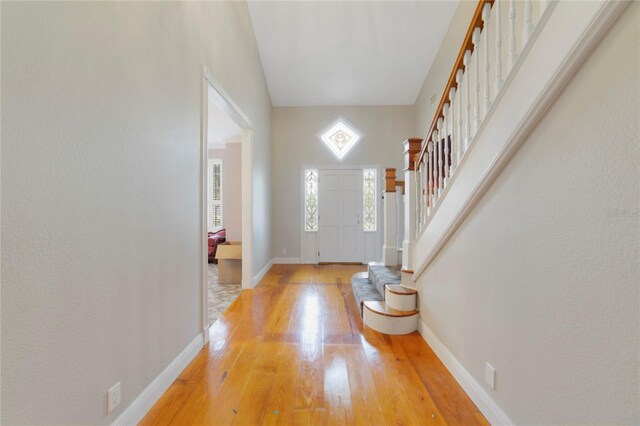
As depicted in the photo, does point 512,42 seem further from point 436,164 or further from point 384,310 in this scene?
point 384,310

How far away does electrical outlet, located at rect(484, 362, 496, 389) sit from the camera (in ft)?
4.78

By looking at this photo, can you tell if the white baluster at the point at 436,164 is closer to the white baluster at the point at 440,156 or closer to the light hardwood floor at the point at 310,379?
the white baluster at the point at 440,156

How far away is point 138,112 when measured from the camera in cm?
152

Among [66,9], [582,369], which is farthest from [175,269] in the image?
[582,369]

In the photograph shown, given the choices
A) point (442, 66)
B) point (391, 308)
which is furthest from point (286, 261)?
point (442, 66)

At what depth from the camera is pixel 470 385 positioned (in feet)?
5.49

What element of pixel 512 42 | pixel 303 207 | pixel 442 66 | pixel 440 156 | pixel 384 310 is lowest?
pixel 384 310

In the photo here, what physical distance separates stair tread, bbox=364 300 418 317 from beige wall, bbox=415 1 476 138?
3.41 m

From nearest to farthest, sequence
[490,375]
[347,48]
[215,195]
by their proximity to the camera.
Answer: [490,375]
[347,48]
[215,195]

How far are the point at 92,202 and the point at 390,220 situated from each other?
316 cm

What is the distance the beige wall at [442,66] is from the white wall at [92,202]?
3.45 meters

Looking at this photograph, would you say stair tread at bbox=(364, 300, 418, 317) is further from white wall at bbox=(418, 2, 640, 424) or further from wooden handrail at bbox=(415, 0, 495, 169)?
wooden handrail at bbox=(415, 0, 495, 169)

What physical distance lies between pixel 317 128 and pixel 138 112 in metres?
4.65

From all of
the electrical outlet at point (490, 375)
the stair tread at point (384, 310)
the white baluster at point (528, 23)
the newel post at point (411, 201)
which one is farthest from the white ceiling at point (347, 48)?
the electrical outlet at point (490, 375)
